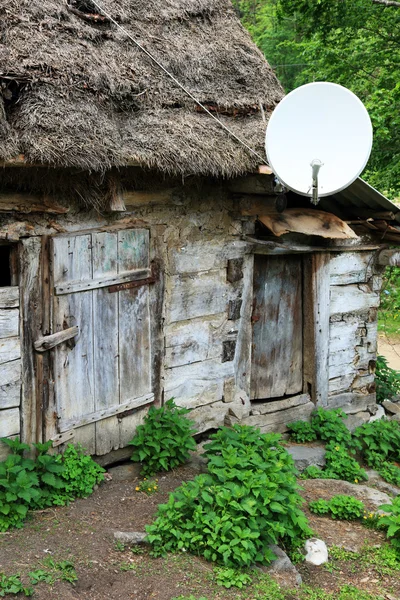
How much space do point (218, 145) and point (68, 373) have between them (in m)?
2.09

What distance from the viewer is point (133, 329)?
5.30 meters

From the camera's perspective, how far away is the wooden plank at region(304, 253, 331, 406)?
657cm

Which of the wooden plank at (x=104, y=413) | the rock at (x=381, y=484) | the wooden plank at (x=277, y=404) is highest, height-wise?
the wooden plank at (x=104, y=413)

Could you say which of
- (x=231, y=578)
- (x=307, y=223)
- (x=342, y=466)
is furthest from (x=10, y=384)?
(x=342, y=466)

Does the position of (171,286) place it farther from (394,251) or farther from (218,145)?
(394,251)

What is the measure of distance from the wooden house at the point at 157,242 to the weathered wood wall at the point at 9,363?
1cm

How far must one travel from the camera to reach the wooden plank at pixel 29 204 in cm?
443

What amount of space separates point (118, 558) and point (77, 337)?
1.64m

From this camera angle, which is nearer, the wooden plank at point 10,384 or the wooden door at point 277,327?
the wooden plank at point 10,384

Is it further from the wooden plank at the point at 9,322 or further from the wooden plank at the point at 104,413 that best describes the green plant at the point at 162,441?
the wooden plank at the point at 9,322

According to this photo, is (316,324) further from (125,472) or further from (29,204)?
(29,204)

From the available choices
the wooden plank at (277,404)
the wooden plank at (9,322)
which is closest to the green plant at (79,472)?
the wooden plank at (9,322)

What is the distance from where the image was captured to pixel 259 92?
Result: 5.87 meters

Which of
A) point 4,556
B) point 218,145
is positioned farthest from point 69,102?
point 4,556
